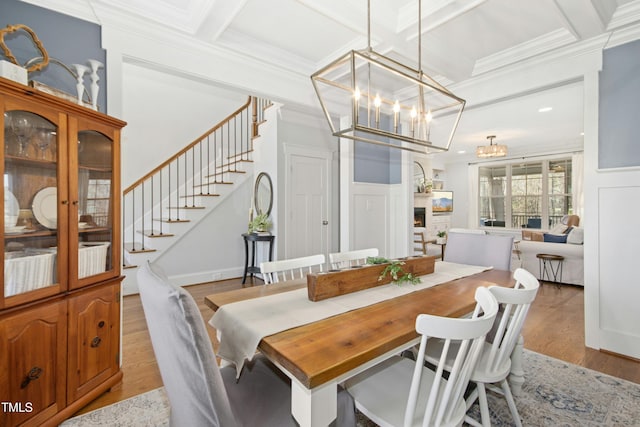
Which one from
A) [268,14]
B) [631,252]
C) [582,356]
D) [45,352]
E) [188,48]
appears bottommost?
[582,356]

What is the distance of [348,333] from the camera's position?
1.18m

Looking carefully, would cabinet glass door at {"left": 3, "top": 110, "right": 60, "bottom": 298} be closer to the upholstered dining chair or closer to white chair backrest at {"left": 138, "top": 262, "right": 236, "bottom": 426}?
the upholstered dining chair

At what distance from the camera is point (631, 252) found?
8.04ft

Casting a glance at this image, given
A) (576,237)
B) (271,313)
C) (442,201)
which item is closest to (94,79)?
(271,313)

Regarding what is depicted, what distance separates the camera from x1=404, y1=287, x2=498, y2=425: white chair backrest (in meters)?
0.97

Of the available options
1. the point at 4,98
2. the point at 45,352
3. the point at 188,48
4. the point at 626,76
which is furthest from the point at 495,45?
the point at 45,352

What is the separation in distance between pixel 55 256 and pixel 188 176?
4054mm

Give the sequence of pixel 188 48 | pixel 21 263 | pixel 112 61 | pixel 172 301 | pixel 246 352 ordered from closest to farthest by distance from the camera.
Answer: pixel 172 301, pixel 246 352, pixel 21 263, pixel 112 61, pixel 188 48

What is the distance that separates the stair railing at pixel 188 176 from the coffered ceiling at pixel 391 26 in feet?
7.78

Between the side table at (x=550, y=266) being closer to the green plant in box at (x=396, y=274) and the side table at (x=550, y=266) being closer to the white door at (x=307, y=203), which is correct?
the white door at (x=307, y=203)

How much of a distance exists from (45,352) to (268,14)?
8.44ft

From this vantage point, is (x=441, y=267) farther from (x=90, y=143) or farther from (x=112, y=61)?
(x=112, y=61)

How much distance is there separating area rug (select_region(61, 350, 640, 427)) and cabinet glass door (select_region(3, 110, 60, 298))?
0.85 metres

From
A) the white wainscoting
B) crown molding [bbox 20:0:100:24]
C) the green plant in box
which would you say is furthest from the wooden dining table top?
crown molding [bbox 20:0:100:24]
